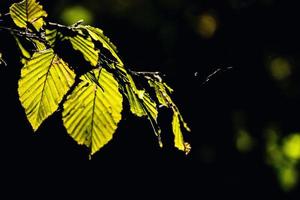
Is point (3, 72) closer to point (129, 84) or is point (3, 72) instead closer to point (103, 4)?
point (129, 84)

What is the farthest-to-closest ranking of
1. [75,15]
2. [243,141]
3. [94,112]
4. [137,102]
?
[243,141], [75,15], [137,102], [94,112]

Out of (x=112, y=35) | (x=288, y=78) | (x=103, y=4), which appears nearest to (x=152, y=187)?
(x=112, y=35)

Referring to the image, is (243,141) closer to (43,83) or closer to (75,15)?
(75,15)

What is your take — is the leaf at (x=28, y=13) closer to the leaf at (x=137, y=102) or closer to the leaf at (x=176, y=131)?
the leaf at (x=137, y=102)

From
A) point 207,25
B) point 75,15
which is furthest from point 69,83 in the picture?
point 207,25

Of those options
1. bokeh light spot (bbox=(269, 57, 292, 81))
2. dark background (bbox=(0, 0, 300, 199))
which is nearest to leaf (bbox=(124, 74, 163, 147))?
dark background (bbox=(0, 0, 300, 199))
